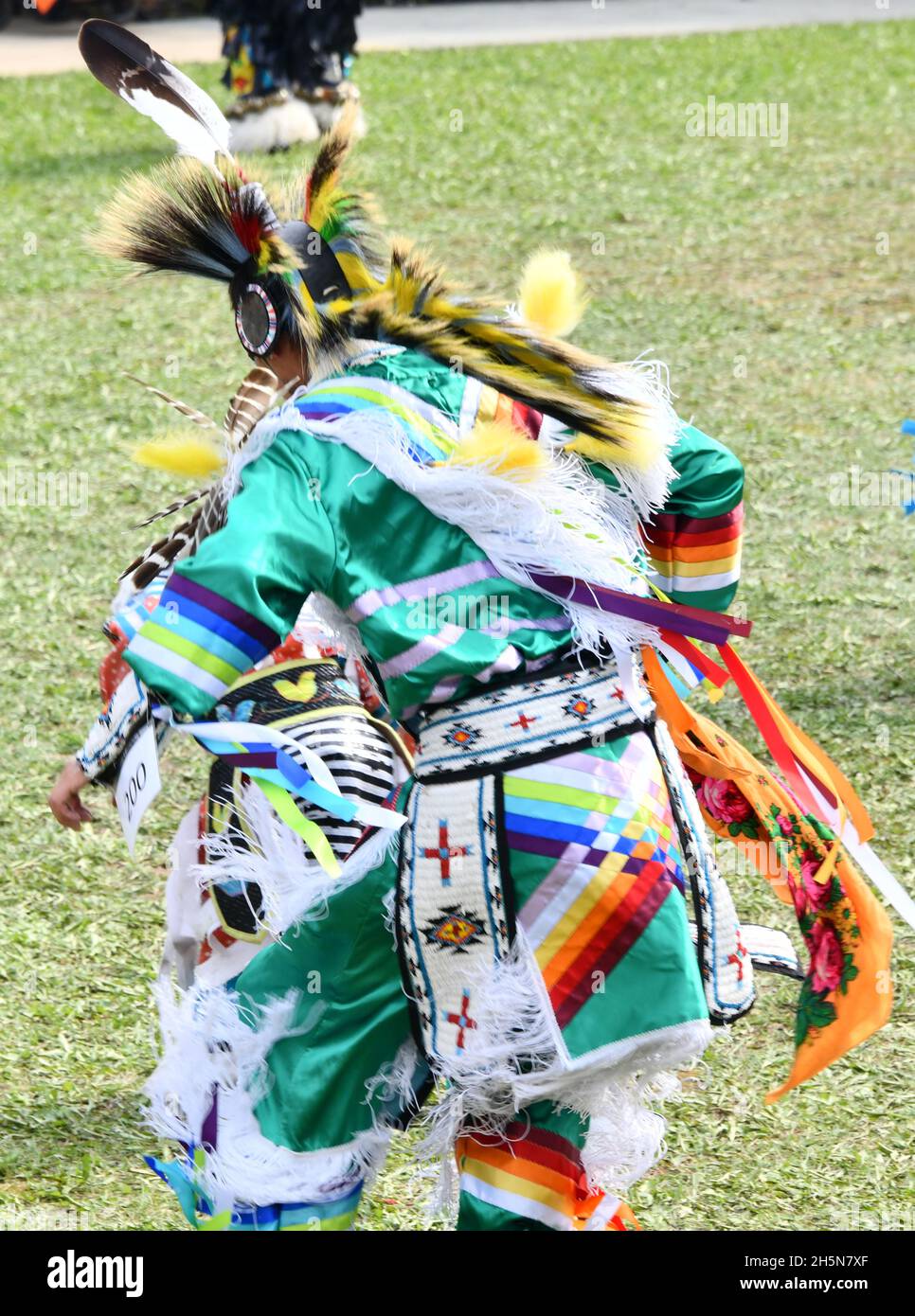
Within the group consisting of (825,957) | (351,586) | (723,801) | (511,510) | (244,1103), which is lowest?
(244,1103)

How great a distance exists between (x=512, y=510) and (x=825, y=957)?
35.3 inches

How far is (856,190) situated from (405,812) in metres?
9.67

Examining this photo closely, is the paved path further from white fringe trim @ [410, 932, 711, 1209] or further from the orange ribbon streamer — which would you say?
white fringe trim @ [410, 932, 711, 1209]

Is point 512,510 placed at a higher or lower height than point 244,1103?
higher

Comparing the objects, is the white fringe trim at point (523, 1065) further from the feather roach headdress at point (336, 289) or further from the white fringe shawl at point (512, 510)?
the feather roach headdress at point (336, 289)

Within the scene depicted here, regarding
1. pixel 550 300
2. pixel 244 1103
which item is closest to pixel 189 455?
pixel 550 300

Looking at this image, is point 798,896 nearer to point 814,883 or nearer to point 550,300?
point 814,883

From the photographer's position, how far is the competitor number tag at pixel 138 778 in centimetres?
244

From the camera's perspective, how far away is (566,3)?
60.6ft

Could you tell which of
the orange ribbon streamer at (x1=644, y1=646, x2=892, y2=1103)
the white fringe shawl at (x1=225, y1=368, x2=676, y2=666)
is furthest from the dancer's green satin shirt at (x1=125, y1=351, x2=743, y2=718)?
the orange ribbon streamer at (x1=644, y1=646, x2=892, y2=1103)

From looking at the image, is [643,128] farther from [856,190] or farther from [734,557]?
[734,557]

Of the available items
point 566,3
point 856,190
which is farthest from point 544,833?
point 566,3

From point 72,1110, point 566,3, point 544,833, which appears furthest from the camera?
point 566,3

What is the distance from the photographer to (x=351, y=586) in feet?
7.88
